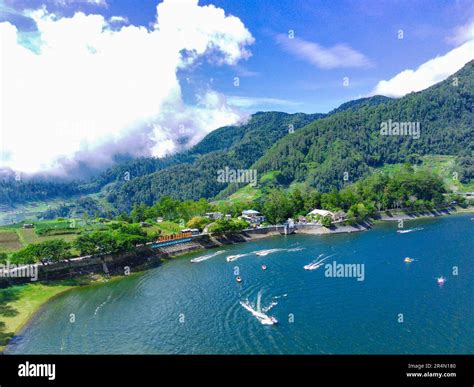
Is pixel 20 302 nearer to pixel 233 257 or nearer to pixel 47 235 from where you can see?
pixel 47 235

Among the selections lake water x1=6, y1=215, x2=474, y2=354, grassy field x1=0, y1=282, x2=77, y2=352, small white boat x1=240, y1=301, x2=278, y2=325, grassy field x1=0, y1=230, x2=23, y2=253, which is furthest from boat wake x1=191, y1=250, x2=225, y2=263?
A: grassy field x1=0, y1=230, x2=23, y2=253

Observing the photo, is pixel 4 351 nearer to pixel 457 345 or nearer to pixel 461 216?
pixel 457 345

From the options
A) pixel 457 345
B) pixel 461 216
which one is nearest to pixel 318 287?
pixel 457 345

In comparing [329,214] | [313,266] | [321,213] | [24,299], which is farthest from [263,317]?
[321,213]

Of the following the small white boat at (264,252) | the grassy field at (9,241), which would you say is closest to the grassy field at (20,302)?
the grassy field at (9,241)

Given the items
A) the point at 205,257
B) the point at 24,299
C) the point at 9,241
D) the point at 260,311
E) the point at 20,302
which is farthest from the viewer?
the point at 205,257

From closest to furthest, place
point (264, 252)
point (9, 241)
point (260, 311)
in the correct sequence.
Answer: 1. point (260, 311)
2. point (9, 241)
3. point (264, 252)

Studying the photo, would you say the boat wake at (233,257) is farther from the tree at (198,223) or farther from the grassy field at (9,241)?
the grassy field at (9,241)
